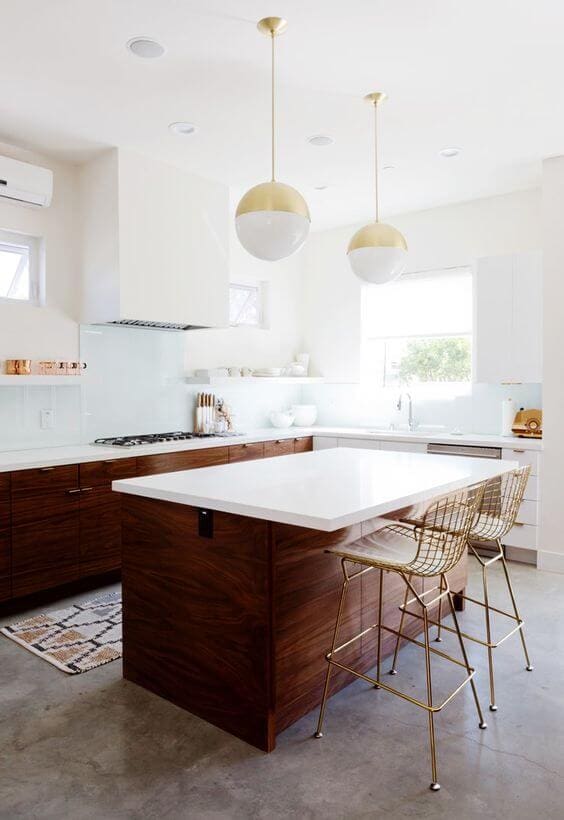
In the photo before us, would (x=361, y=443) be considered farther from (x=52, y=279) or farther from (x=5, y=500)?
(x=5, y=500)

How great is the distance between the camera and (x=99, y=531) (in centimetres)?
390

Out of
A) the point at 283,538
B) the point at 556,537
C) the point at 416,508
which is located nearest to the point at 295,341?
the point at 556,537

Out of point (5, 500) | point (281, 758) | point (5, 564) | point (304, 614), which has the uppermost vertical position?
point (5, 500)

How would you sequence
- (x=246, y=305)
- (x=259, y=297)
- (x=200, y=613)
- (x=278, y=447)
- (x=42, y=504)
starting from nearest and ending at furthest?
(x=200, y=613), (x=42, y=504), (x=278, y=447), (x=246, y=305), (x=259, y=297)

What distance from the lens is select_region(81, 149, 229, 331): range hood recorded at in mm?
4125

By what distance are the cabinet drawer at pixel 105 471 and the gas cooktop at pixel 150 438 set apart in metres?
0.20

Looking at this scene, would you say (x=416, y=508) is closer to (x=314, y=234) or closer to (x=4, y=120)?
(x=4, y=120)

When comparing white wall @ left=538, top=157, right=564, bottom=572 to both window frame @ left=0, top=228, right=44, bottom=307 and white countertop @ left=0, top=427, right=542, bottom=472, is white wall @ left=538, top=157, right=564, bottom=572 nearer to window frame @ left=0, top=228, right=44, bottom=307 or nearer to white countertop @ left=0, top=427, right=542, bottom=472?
white countertop @ left=0, top=427, right=542, bottom=472

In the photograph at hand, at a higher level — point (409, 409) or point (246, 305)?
point (246, 305)

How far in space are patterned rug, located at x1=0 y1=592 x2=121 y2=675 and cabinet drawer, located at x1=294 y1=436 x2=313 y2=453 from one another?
2.29m

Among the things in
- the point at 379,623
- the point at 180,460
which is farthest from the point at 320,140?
the point at 379,623

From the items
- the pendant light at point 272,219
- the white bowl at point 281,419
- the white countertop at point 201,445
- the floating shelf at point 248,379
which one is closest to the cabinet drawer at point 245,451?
the white countertop at point 201,445

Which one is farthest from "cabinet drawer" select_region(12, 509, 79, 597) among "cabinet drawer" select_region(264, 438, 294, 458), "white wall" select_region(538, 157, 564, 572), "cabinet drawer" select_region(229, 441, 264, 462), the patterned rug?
"white wall" select_region(538, 157, 564, 572)

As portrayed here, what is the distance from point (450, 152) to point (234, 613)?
3.45 meters
